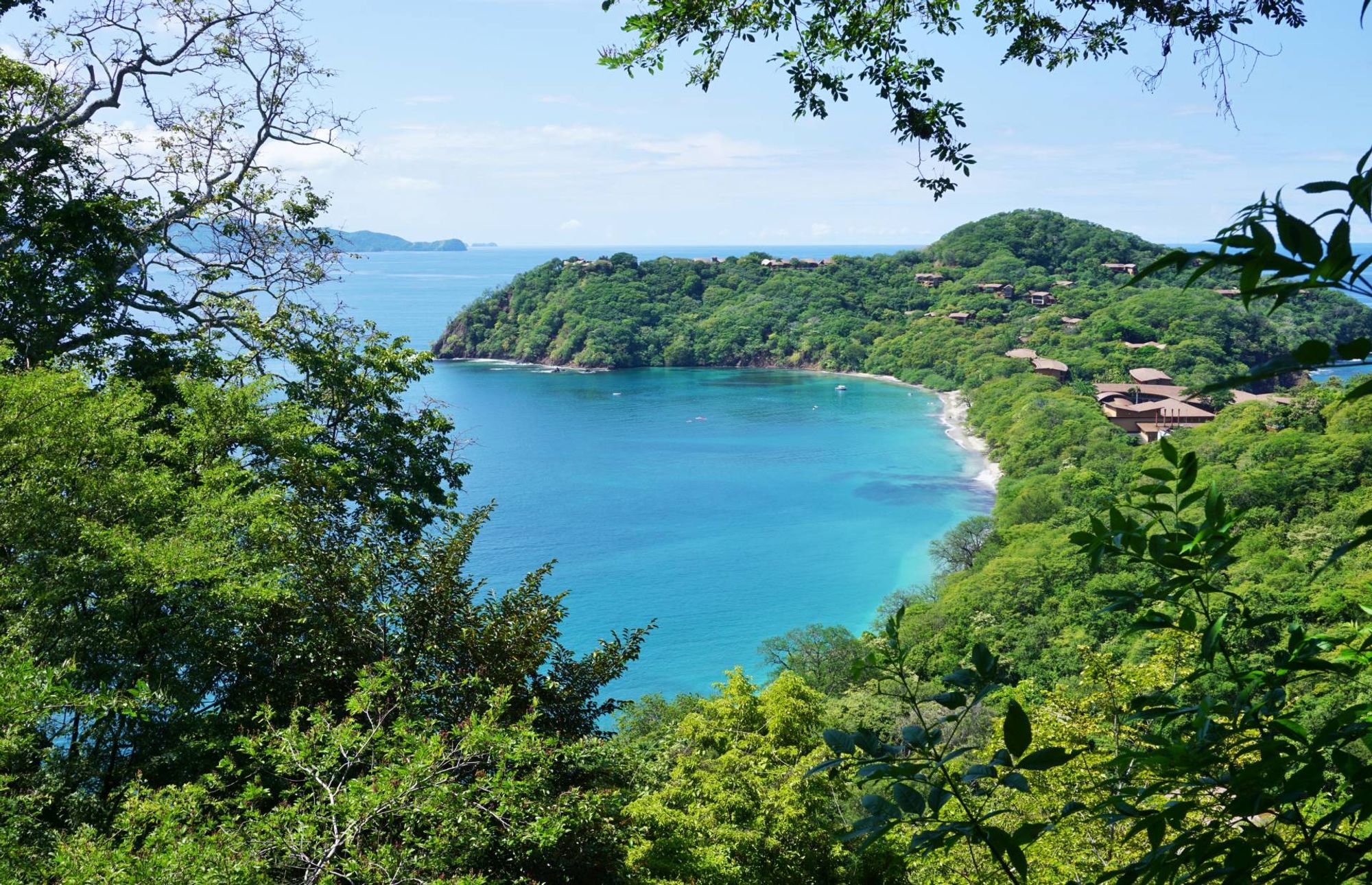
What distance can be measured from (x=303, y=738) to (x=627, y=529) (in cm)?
2707

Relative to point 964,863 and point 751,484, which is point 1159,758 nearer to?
point 964,863

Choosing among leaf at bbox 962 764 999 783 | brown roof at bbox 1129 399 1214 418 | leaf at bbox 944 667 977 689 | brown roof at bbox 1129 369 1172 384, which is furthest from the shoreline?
leaf at bbox 962 764 999 783

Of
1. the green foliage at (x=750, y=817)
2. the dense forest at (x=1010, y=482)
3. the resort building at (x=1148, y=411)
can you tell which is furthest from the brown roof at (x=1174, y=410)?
the green foliage at (x=750, y=817)

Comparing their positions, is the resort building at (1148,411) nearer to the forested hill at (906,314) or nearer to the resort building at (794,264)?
the forested hill at (906,314)

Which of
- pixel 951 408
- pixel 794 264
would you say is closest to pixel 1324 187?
pixel 951 408

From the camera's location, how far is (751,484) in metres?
37.0

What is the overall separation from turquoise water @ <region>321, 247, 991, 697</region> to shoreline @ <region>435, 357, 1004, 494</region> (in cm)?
61

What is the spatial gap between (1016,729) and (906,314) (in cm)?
6603

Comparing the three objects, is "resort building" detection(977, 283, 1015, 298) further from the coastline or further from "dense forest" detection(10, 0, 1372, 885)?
"dense forest" detection(10, 0, 1372, 885)

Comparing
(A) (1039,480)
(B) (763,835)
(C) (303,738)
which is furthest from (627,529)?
(C) (303,738)

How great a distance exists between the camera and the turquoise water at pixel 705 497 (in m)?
24.7

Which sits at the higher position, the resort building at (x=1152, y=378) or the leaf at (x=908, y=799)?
the leaf at (x=908, y=799)

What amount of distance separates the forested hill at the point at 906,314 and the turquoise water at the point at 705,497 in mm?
3894

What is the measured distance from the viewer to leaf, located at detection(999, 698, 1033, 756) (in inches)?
41.3
